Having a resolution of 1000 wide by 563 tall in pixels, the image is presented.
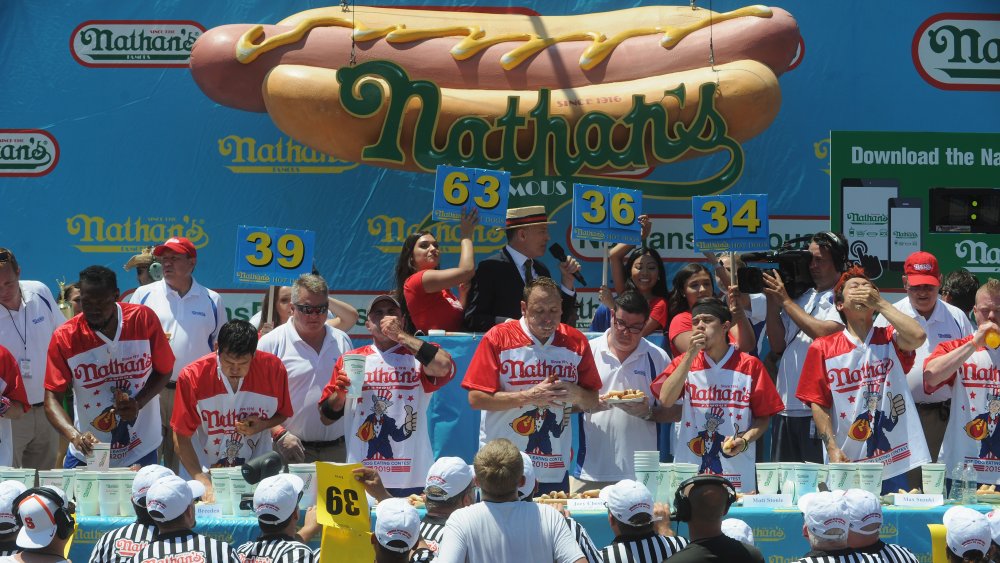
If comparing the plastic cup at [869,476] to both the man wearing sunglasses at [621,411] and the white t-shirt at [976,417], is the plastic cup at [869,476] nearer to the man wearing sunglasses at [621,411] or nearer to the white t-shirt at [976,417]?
the white t-shirt at [976,417]

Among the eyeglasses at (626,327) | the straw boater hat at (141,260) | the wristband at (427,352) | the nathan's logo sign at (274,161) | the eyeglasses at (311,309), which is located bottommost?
the wristband at (427,352)

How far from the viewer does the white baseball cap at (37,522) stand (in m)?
4.45

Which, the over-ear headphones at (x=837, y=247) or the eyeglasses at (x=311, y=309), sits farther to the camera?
the over-ear headphones at (x=837, y=247)

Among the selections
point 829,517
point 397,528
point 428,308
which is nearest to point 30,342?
point 428,308

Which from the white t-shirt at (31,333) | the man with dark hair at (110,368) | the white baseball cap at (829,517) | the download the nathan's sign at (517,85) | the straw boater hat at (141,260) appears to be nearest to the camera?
the white baseball cap at (829,517)

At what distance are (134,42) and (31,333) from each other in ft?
9.28

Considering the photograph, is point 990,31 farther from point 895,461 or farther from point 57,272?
point 57,272

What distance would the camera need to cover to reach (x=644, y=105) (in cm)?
917

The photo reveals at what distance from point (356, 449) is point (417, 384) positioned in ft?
1.50

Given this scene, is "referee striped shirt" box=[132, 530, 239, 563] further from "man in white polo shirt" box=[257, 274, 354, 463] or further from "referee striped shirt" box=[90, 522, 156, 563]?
"man in white polo shirt" box=[257, 274, 354, 463]

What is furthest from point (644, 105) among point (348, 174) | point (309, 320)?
point (309, 320)

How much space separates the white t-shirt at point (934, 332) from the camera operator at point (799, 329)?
0.39 meters

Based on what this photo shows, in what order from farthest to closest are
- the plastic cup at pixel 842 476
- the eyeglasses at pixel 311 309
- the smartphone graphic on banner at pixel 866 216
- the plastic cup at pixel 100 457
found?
the smartphone graphic on banner at pixel 866 216, the eyeglasses at pixel 311 309, the plastic cup at pixel 100 457, the plastic cup at pixel 842 476

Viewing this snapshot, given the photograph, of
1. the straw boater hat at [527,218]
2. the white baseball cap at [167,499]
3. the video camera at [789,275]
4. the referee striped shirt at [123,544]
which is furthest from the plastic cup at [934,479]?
the referee striped shirt at [123,544]
